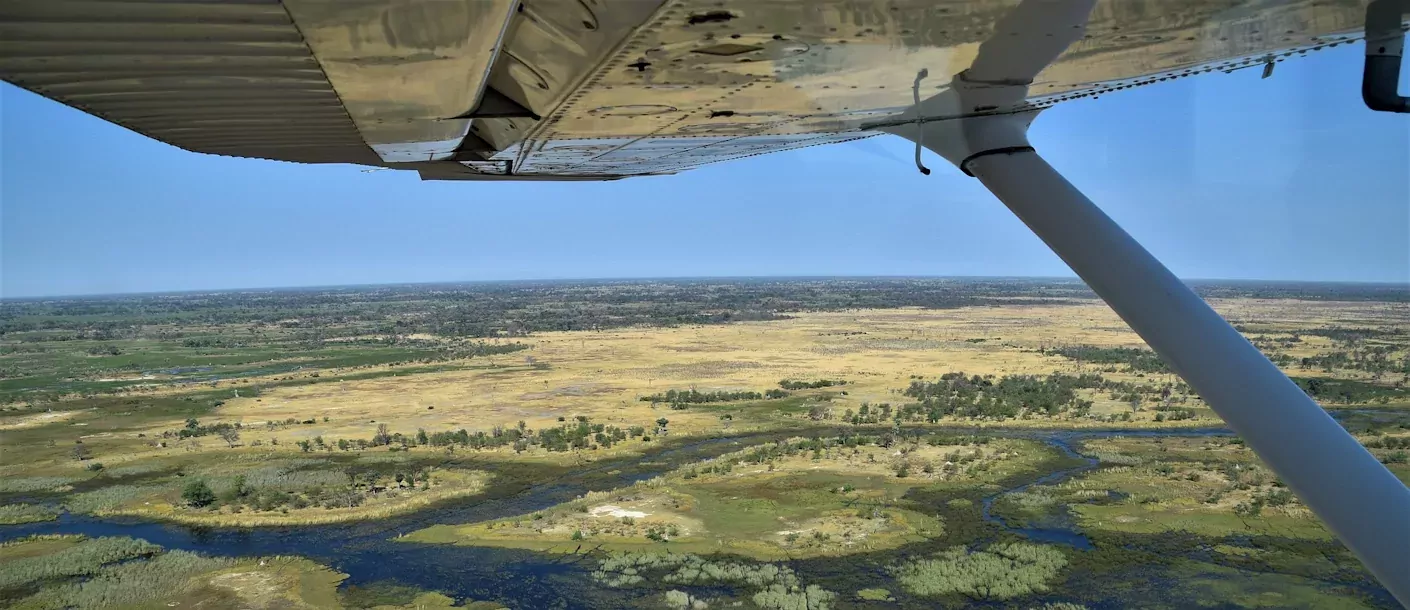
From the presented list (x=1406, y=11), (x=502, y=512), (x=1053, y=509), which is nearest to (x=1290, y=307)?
(x=1053, y=509)

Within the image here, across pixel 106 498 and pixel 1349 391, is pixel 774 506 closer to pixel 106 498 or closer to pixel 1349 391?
pixel 106 498

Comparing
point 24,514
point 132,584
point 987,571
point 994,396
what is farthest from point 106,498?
point 994,396

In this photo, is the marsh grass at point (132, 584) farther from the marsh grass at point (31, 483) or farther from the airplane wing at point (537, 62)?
the airplane wing at point (537, 62)

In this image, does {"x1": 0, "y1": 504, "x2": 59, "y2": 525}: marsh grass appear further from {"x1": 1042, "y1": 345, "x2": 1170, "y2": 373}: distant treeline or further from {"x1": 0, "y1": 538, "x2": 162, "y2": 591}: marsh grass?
{"x1": 1042, "y1": 345, "x2": 1170, "y2": 373}: distant treeline

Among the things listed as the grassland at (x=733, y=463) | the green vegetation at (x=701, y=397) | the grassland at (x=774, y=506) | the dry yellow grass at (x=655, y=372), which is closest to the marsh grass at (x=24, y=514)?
the grassland at (x=733, y=463)

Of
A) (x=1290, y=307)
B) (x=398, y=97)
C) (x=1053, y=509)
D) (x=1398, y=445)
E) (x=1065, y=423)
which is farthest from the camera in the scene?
(x=1290, y=307)

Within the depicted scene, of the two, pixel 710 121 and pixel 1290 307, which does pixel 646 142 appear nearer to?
pixel 710 121
